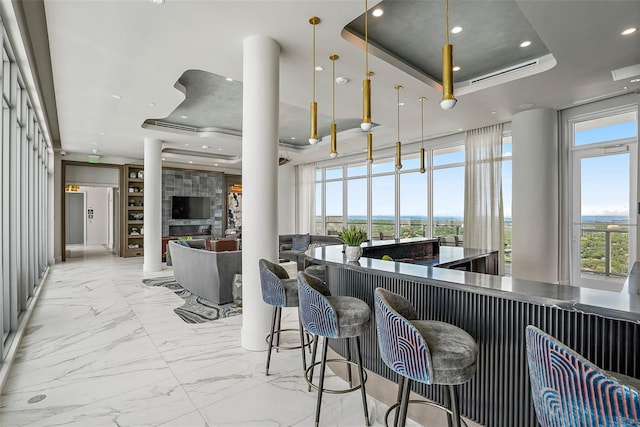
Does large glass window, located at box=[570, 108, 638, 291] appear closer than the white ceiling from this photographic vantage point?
No

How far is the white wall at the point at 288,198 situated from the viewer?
12.5 meters

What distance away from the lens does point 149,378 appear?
2.88 meters

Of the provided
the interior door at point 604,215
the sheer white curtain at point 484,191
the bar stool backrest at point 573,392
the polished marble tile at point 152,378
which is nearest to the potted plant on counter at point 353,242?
the polished marble tile at point 152,378

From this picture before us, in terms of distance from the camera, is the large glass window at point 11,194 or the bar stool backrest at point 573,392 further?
the large glass window at point 11,194

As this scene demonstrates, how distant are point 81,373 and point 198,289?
269 cm

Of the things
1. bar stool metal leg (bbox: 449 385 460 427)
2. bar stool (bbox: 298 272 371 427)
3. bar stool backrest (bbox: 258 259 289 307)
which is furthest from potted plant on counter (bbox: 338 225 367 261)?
bar stool metal leg (bbox: 449 385 460 427)

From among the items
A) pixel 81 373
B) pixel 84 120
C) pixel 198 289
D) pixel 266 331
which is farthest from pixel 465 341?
pixel 84 120

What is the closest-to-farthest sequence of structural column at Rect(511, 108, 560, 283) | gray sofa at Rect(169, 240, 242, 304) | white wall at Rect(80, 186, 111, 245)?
gray sofa at Rect(169, 240, 242, 304) < structural column at Rect(511, 108, 560, 283) < white wall at Rect(80, 186, 111, 245)

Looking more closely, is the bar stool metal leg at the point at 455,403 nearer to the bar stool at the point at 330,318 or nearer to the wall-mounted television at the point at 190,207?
the bar stool at the point at 330,318

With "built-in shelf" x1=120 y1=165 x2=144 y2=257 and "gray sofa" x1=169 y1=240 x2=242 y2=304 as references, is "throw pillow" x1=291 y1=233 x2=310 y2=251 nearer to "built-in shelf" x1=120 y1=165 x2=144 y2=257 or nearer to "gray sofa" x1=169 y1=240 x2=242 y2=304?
"gray sofa" x1=169 y1=240 x2=242 y2=304

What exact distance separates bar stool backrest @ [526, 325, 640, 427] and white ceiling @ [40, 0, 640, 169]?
2.81 metres

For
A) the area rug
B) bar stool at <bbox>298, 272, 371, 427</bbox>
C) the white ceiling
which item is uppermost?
the white ceiling

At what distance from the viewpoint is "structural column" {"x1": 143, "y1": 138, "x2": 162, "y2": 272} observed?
8.16 meters

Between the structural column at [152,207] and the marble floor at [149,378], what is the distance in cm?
336
